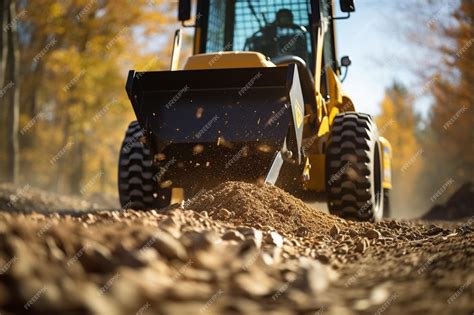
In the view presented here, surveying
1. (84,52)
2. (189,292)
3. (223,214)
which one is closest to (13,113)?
(84,52)

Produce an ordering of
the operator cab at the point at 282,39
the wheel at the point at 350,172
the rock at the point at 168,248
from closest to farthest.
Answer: the rock at the point at 168,248 < the wheel at the point at 350,172 < the operator cab at the point at 282,39

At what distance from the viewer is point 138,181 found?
262 inches

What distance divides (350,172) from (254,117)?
1.35 metres

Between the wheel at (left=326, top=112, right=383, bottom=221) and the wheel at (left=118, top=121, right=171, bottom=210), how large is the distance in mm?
2000

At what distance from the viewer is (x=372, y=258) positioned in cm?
327

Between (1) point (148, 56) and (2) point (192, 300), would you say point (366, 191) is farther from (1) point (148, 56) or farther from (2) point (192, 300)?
(1) point (148, 56)

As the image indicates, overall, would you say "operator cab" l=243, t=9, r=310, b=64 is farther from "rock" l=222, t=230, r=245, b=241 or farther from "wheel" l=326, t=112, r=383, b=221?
"rock" l=222, t=230, r=245, b=241

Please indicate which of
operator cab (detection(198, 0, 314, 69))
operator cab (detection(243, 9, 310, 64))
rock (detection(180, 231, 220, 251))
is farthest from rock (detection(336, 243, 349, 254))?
operator cab (detection(243, 9, 310, 64))

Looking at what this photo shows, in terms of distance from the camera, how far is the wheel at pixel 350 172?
6043 millimetres

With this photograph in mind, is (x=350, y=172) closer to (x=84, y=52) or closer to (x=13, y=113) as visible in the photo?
(x=13, y=113)

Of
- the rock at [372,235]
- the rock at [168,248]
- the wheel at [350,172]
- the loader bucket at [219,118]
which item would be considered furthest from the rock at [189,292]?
the wheel at [350,172]

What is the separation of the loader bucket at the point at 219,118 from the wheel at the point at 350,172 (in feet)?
2.93

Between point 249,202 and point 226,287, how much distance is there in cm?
234

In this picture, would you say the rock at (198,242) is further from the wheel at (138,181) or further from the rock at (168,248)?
the wheel at (138,181)
